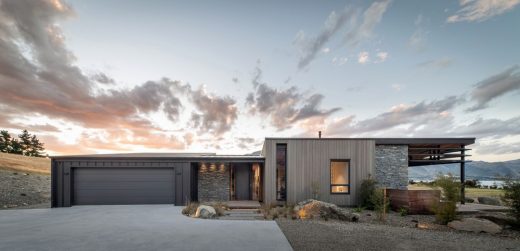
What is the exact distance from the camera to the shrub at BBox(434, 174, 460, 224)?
28.6 ft

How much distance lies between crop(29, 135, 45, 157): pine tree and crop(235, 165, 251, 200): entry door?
2179 inches

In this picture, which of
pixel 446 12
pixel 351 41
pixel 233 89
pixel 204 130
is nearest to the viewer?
pixel 446 12

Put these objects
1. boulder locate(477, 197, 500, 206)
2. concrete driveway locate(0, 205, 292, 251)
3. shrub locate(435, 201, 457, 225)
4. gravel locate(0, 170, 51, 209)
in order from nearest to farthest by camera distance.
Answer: concrete driveway locate(0, 205, 292, 251) → shrub locate(435, 201, 457, 225) → boulder locate(477, 197, 500, 206) → gravel locate(0, 170, 51, 209)

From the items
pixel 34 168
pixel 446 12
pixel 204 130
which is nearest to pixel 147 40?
pixel 204 130

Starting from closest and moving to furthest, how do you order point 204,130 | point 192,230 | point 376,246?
point 376,246, point 192,230, point 204,130

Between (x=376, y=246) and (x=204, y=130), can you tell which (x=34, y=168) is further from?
(x=376, y=246)

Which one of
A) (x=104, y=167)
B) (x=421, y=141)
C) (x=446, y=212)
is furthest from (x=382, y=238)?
(x=104, y=167)

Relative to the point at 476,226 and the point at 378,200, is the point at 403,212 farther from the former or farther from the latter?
the point at 476,226

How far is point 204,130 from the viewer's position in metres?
21.1

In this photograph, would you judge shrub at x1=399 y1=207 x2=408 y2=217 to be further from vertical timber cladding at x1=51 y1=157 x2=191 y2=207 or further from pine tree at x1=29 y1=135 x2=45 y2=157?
pine tree at x1=29 y1=135 x2=45 y2=157

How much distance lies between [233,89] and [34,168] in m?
29.1

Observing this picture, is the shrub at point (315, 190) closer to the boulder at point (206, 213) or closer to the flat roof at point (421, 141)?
the flat roof at point (421, 141)

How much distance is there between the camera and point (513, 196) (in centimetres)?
826

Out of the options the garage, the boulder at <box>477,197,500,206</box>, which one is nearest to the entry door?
the garage
